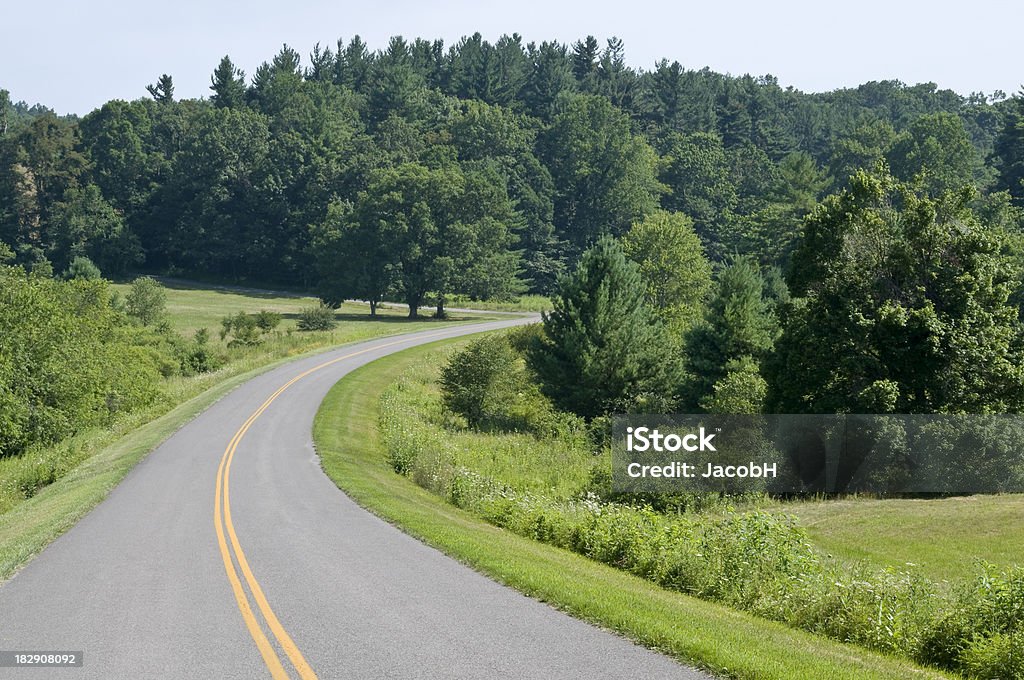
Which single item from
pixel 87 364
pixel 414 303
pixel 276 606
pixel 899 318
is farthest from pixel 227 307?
pixel 276 606

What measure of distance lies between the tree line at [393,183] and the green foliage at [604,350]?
47149mm

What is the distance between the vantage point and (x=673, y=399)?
5278 centimetres

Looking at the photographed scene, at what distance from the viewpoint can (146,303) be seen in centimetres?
8488

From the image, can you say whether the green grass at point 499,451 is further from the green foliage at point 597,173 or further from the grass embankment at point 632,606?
the green foliage at point 597,173

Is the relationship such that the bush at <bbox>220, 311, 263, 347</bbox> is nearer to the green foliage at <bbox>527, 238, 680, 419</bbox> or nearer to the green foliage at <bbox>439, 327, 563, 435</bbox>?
the green foliage at <bbox>439, 327, 563, 435</bbox>

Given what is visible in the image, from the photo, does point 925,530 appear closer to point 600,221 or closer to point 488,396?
point 488,396

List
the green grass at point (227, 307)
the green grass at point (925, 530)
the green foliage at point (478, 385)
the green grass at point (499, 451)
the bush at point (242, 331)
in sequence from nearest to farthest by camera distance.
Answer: the green grass at point (925, 530) < the green grass at point (499, 451) < the green foliage at point (478, 385) < the bush at point (242, 331) < the green grass at point (227, 307)

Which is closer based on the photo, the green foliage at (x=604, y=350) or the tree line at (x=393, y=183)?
the green foliage at (x=604, y=350)

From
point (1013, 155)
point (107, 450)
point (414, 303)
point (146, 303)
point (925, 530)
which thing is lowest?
point (925, 530)

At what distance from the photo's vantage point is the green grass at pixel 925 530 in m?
23.6

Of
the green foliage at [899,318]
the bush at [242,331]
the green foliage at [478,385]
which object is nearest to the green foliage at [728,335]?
the green foliage at [478,385]

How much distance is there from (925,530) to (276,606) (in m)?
21.1

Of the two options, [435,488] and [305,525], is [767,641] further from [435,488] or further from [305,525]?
[435,488]

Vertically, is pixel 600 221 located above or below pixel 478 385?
above
